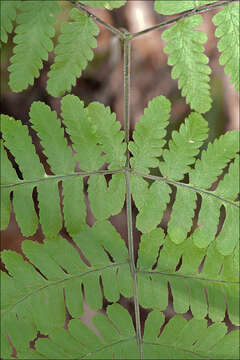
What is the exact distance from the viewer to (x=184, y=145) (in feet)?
5.84

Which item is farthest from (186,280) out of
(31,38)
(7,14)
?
(7,14)

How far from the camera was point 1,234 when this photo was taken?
123 inches

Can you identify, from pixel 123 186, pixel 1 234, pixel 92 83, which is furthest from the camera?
pixel 92 83

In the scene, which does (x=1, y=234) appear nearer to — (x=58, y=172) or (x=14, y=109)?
(x=14, y=109)

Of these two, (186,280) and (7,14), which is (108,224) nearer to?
(186,280)

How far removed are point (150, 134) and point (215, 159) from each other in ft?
0.85

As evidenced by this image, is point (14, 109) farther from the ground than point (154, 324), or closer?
farther from the ground

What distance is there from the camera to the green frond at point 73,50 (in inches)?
65.0

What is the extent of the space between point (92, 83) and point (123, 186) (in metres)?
1.75

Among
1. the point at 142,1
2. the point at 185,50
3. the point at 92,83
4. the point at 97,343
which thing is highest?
the point at 142,1

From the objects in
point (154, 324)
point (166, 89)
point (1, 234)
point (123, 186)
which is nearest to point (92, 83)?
point (166, 89)

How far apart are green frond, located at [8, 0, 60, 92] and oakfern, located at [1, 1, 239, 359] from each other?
1 centimetres

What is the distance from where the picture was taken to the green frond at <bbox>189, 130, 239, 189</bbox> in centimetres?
177

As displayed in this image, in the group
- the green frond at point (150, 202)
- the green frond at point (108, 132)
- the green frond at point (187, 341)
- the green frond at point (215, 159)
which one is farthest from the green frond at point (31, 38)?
the green frond at point (187, 341)
